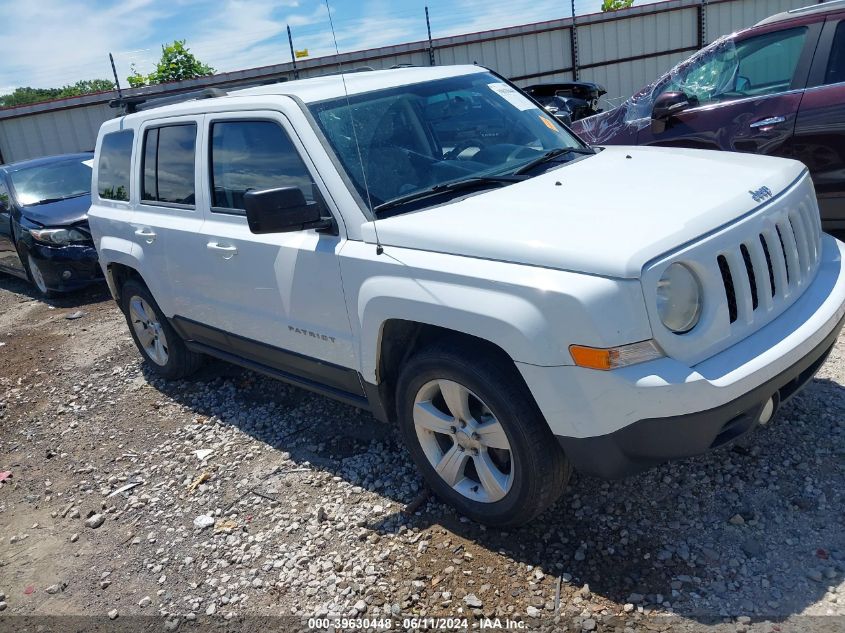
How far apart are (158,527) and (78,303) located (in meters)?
5.50

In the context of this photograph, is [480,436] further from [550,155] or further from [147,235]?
[147,235]

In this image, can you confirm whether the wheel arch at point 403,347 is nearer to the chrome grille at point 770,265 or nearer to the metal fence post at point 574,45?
the chrome grille at point 770,265

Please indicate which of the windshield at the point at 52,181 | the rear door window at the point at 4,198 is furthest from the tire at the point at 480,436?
the rear door window at the point at 4,198

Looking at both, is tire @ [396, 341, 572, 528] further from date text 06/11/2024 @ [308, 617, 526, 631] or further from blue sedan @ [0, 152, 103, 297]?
blue sedan @ [0, 152, 103, 297]

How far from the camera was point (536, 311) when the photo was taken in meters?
2.65

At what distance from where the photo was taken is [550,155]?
394 cm

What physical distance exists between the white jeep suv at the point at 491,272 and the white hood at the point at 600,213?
0.03ft

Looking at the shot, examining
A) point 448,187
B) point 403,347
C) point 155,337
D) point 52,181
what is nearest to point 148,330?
point 155,337

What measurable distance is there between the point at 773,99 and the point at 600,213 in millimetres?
3267

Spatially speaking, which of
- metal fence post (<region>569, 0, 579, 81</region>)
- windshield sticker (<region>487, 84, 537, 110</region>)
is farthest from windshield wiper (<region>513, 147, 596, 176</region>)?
metal fence post (<region>569, 0, 579, 81</region>)

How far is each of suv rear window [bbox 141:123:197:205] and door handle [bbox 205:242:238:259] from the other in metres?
0.41

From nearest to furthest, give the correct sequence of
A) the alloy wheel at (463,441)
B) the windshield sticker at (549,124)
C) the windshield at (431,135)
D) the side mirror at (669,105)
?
the alloy wheel at (463,441) < the windshield at (431,135) < the windshield sticker at (549,124) < the side mirror at (669,105)

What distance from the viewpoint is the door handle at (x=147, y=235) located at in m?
4.78

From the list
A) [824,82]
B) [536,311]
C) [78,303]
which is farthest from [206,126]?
[78,303]
